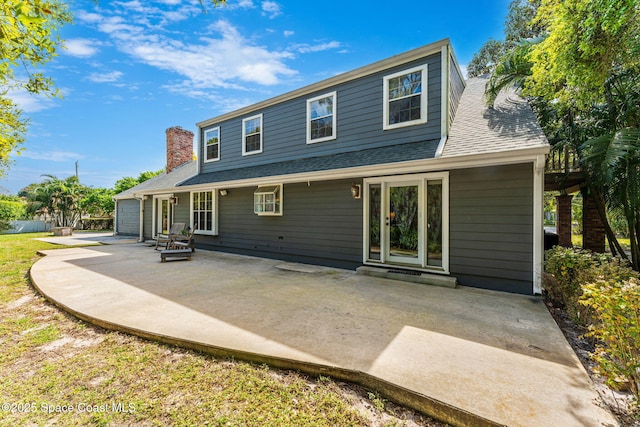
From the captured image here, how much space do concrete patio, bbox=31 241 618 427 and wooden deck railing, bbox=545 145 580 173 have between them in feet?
12.5

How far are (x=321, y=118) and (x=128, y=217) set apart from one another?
13709 mm

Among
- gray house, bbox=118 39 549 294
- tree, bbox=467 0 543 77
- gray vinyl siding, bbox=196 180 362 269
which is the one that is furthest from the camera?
tree, bbox=467 0 543 77

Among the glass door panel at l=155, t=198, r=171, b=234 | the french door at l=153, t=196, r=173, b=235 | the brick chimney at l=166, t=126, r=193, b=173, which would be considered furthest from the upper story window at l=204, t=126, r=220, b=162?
the brick chimney at l=166, t=126, r=193, b=173

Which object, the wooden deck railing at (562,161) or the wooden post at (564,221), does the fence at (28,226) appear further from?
the wooden post at (564,221)

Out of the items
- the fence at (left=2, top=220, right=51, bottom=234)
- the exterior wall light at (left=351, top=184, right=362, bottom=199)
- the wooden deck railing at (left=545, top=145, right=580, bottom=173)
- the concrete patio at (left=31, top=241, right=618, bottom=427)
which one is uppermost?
the wooden deck railing at (left=545, top=145, right=580, bottom=173)

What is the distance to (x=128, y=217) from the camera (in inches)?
603

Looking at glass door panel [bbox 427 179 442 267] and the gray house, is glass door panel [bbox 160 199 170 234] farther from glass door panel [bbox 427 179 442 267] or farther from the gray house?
glass door panel [bbox 427 179 442 267]

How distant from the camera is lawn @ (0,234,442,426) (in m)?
1.88

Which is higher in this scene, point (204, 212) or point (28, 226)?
point (204, 212)

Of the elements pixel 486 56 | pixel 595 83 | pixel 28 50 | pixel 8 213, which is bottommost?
pixel 8 213

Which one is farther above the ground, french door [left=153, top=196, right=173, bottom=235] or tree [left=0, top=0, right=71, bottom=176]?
tree [left=0, top=0, right=71, bottom=176]

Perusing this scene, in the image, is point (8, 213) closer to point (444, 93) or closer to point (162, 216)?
point (162, 216)

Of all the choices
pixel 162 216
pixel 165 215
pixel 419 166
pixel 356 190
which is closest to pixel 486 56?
pixel 419 166

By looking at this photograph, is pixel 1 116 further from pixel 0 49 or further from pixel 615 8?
pixel 615 8
